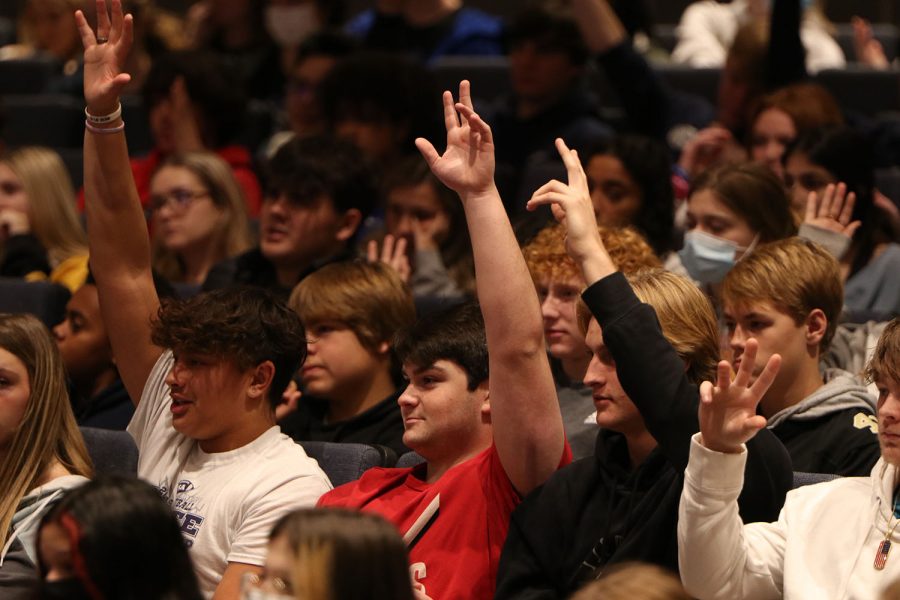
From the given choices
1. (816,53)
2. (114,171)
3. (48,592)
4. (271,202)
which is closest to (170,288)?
(271,202)

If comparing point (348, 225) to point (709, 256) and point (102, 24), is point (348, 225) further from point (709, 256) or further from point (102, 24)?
point (102, 24)

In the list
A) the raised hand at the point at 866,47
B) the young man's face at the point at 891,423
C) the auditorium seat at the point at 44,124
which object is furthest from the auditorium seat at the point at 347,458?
the raised hand at the point at 866,47

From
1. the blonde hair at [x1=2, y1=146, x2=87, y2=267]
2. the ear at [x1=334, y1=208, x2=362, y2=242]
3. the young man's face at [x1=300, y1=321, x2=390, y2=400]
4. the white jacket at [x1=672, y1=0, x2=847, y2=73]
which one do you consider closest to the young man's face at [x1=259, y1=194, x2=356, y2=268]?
the ear at [x1=334, y1=208, x2=362, y2=242]

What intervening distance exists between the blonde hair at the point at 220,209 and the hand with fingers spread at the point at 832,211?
1.75 meters

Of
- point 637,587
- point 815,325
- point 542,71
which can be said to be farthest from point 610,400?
point 542,71

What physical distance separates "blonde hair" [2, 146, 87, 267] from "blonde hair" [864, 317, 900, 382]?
10.3ft

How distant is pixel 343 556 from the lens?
1.92m

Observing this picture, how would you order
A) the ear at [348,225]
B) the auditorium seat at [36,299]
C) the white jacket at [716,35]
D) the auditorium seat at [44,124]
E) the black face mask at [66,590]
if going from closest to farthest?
the black face mask at [66,590], the auditorium seat at [36,299], the ear at [348,225], the auditorium seat at [44,124], the white jacket at [716,35]

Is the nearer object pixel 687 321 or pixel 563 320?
pixel 687 321

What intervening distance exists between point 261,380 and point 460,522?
1.86 feet

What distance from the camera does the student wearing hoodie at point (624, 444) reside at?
242 cm

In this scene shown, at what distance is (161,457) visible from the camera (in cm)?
312

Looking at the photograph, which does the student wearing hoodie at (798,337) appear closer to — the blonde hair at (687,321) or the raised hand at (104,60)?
the blonde hair at (687,321)

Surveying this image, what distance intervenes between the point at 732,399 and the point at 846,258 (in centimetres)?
191
